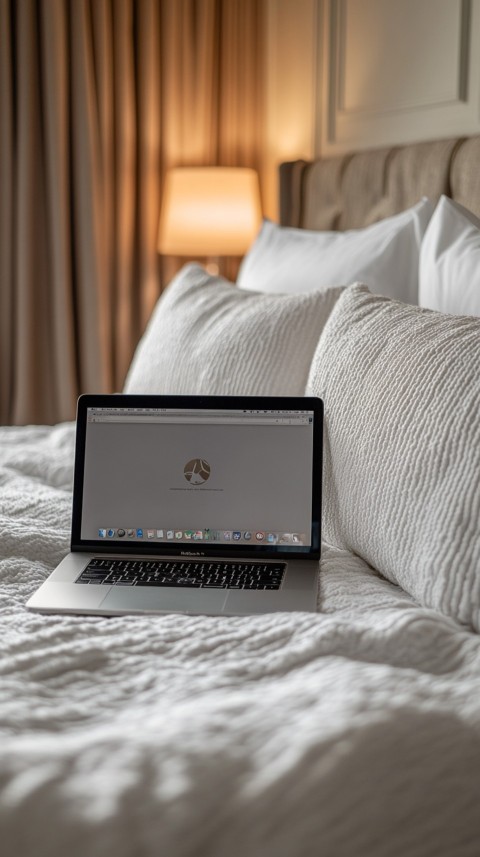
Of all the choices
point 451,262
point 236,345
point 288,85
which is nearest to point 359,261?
point 451,262

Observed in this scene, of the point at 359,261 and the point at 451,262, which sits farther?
the point at 359,261

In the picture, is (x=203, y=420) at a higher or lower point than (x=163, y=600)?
higher

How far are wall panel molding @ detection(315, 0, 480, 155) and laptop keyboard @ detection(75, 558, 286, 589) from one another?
1.37 metres

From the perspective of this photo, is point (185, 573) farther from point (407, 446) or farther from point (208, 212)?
point (208, 212)

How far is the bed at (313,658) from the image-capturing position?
0.61m

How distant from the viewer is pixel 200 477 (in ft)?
3.77

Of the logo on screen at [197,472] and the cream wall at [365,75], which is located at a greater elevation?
the cream wall at [365,75]

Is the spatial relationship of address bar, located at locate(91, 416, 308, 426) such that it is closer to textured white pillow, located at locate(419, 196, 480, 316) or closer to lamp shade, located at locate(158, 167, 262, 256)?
textured white pillow, located at locate(419, 196, 480, 316)

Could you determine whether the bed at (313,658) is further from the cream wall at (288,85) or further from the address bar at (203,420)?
the cream wall at (288,85)

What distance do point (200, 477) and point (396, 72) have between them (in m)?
1.55

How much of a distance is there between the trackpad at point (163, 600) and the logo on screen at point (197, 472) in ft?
0.58

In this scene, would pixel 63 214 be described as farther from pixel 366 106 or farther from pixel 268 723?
pixel 268 723

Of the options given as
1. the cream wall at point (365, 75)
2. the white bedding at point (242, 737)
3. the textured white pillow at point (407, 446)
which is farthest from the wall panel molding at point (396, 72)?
the white bedding at point (242, 737)

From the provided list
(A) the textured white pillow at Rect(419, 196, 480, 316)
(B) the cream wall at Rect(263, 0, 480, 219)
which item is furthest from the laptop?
(B) the cream wall at Rect(263, 0, 480, 219)
